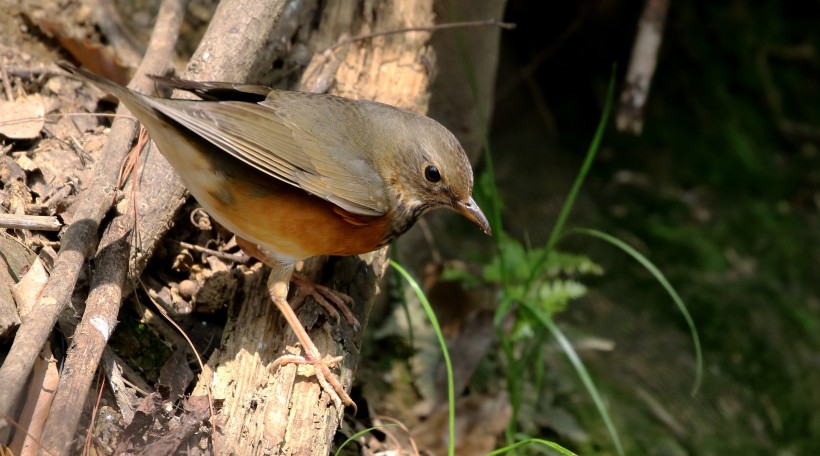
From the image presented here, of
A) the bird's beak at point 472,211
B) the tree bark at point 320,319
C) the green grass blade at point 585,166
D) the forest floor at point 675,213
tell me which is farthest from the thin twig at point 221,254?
the green grass blade at point 585,166

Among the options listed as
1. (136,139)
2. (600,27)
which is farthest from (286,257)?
(600,27)

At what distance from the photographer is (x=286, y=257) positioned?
151 inches

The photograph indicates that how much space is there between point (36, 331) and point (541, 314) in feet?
8.62

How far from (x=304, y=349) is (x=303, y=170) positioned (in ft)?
2.59

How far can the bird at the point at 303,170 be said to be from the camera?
142 inches

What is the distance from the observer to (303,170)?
12.2 ft

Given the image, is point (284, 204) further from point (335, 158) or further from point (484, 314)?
point (484, 314)

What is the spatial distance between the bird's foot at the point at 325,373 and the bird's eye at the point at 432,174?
98 centimetres

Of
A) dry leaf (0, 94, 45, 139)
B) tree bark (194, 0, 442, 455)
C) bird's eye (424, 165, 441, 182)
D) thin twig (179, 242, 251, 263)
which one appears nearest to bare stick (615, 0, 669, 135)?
tree bark (194, 0, 442, 455)

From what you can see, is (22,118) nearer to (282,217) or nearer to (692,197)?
(282,217)

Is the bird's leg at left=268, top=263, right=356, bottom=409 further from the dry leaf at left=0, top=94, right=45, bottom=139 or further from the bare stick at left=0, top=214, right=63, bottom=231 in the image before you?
the dry leaf at left=0, top=94, right=45, bottom=139

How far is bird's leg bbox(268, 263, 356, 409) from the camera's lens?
361 centimetres

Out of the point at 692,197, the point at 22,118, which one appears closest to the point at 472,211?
the point at 22,118

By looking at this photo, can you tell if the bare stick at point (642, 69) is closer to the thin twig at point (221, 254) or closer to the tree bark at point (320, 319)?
the tree bark at point (320, 319)
